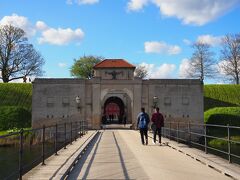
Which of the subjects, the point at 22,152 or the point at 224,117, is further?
the point at 224,117

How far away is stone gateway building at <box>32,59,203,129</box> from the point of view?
35.1 m

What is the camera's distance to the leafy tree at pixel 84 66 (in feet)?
247

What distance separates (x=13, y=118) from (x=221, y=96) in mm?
27981

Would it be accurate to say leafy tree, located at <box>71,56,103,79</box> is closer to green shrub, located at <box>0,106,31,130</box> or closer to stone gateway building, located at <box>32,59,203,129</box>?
green shrub, located at <box>0,106,31,130</box>

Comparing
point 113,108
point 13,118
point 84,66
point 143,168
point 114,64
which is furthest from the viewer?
point 84,66

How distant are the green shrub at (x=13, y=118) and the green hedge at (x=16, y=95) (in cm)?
620

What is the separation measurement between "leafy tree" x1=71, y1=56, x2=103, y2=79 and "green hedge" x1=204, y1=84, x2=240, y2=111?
2857cm

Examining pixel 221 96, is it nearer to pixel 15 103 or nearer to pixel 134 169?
pixel 15 103

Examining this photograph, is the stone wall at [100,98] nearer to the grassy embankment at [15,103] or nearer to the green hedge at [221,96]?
the grassy embankment at [15,103]

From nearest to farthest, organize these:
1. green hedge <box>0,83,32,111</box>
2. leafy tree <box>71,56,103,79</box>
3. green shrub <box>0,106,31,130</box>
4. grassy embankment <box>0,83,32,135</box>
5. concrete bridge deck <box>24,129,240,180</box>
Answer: concrete bridge deck <box>24,129,240,180</box>, green shrub <box>0,106,31,130</box>, grassy embankment <box>0,83,32,135</box>, green hedge <box>0,83,32,111</box>, leafy tree <box>71,56,103,79</box>

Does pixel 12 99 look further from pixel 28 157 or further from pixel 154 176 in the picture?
pixel 154 176

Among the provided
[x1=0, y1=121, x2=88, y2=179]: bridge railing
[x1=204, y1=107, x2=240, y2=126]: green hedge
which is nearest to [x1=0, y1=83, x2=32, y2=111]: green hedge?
[x1=0, y1=121, x2=88, y2=179]: bridge railing

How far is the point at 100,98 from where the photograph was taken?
35.0m

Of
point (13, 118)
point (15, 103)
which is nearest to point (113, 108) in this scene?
point (15, 103)
